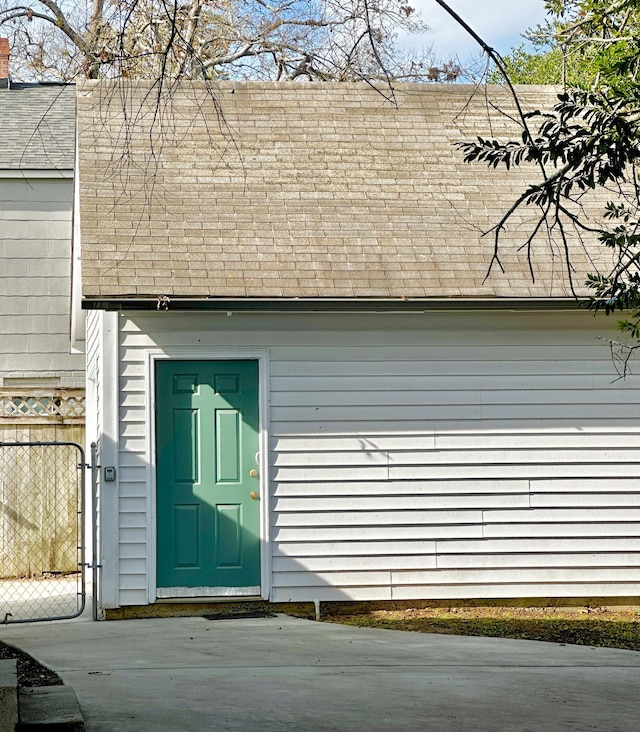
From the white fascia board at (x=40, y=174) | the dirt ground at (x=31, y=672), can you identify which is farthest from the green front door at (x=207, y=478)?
the white fascia board at (x=40, y=174)

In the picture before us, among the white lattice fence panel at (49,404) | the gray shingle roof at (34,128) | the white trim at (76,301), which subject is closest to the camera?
the white trim at (76,301)

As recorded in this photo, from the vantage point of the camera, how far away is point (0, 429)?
42.9ft

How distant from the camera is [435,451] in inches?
390

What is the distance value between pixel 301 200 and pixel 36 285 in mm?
5980

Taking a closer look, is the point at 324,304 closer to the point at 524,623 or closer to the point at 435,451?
the point at 435,451

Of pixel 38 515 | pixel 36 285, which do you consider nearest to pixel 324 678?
pixel 38 515

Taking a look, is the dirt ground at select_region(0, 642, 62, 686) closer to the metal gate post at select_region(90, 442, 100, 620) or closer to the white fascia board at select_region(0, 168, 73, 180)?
the metal gate post at select_region(90, 442, 100, 620)

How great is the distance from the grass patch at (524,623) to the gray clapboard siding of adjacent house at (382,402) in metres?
0.20

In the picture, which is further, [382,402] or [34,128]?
[34,128]

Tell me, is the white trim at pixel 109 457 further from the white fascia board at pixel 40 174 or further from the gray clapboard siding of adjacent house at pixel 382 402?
the white fascia board at pixel 40 174

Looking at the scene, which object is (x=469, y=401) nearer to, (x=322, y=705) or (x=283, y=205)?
(x=283, y=205)

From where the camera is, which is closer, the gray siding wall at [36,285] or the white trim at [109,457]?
the white trim at [109,457]

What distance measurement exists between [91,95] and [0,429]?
424cm

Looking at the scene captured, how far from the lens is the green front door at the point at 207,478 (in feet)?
31.5
